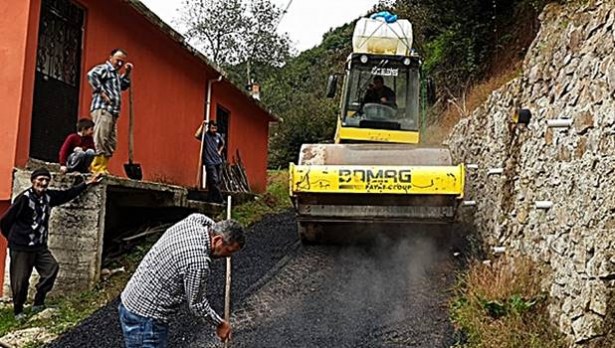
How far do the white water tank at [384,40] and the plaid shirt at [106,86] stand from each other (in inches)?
176

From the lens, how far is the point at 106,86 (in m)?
8.73

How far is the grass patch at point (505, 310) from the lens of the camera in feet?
18.4

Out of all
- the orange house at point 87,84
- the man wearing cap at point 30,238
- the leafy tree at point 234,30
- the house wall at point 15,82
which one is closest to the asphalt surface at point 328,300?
the man wearing cap at point 30,238

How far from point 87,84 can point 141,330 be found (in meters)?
6.52

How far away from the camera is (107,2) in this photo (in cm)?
1038

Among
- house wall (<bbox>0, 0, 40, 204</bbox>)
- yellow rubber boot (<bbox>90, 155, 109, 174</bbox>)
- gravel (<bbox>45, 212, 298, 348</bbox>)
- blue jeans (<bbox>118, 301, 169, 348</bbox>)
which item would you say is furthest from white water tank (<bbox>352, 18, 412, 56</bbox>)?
blue jeans (<bbox>118, 301, 169, 348</bbox>)

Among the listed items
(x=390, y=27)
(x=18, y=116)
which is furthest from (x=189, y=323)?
(x=390, y=27)

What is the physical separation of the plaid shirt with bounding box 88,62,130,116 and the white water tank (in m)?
4.46

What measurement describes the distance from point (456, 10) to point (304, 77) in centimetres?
2206

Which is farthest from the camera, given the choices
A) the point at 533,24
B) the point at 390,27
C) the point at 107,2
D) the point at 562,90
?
the point at 533,24

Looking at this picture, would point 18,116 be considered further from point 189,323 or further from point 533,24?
point 533,24

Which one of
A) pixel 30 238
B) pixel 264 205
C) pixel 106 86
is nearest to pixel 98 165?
pixel 106 86

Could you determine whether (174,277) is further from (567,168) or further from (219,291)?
(219,291)

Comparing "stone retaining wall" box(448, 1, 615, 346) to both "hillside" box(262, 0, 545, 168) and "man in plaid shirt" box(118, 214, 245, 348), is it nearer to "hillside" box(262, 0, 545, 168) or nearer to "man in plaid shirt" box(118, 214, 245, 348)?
"man in plaid shirt" box(118, 214, 245, 348)
